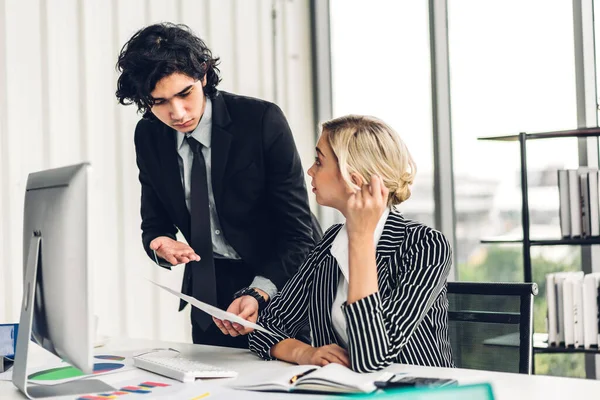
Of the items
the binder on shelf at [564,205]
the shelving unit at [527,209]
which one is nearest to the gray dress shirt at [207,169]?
the shelving unit at [527,209]

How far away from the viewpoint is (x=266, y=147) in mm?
2018

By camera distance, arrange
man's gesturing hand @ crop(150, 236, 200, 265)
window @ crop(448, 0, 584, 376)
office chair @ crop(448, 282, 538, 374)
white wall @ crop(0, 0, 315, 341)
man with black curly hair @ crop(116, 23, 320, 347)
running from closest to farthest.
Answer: office chair @ crop(448, 282, 538, 374)
man's gesturing hand @ crop(150, 236, 200, 265)
man with black curly hair @ crop(116, 23, 320, 347)
white wall @ crop(0, 0, 315, 341)
window @ crop(448, 0, 584, 376)

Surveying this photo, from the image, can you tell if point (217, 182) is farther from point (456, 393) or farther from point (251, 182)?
point (456, 393)

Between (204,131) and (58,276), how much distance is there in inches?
34.3

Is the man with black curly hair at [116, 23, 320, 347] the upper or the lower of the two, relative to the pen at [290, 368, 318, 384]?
upper

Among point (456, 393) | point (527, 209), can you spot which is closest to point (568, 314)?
point (527, 209)

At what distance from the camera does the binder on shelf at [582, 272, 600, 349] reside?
8.27 feet

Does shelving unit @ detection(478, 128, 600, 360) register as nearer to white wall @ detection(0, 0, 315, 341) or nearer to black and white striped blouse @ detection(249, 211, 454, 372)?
black and white striped blouse @ detection(249, 211, 454, 372)

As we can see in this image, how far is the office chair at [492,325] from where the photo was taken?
1.60 meters

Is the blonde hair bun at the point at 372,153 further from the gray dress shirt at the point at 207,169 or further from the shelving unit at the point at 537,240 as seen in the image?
the shelving unit at the point at 537,240

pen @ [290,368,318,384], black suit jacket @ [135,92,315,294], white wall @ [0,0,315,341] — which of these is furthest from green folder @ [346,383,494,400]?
white wall @ [0,0,315,341]

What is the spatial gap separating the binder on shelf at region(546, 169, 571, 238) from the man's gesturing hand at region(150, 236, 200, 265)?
4.98 feet

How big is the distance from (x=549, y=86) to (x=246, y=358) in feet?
6.58

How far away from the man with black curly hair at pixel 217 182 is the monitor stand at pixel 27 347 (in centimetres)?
53
